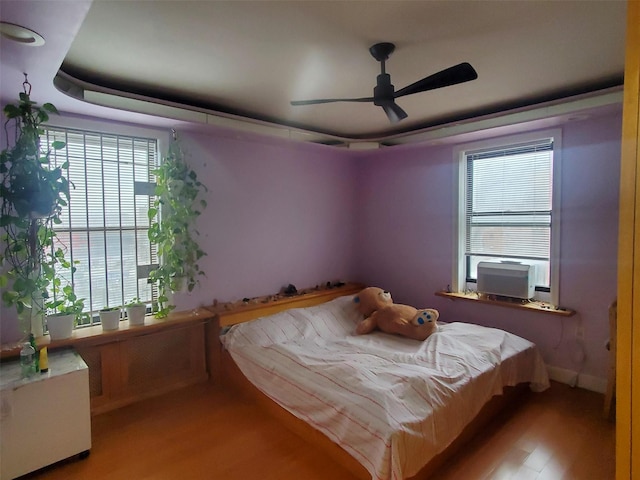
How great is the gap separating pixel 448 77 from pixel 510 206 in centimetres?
A: 206

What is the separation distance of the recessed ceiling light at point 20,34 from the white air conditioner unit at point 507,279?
3.73 meters

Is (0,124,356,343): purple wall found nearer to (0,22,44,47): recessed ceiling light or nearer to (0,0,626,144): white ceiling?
(0,0,626,144): white ceiling

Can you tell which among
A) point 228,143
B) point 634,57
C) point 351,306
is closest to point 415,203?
point 351,306

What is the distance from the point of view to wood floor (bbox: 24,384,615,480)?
86.1 inches

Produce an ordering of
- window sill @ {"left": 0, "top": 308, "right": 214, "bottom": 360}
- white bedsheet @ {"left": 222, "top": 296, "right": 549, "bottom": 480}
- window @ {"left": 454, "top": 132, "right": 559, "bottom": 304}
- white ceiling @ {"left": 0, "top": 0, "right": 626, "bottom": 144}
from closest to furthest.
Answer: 1. white ceiling @ {"left": 0, "top": 0, "right": 626, "bottom": 144}
2. white bedsheet @ {"left": 222, "top": 296, "right": 549, "bottom": 480}
3. window sill @ {"left": 0, "top": 308, "right": 214, "bottom": 360}
4. window @ {"left": 454, "top": 132, "right": 559, "bottom": 304}

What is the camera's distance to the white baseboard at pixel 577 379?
10.4 feet

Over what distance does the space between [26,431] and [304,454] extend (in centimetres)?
165

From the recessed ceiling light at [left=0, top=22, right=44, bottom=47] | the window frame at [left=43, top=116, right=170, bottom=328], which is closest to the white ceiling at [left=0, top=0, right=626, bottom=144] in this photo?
the recessed ceiling light at [left=0, top=22, right=44, bottom=47]

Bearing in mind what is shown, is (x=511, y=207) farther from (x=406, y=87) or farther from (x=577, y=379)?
(x=406, y=87)

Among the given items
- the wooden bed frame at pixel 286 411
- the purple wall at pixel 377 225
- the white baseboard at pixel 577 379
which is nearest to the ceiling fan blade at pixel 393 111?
the purple wall at pixel 377 225

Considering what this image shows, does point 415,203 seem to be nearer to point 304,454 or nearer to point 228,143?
point 228,143

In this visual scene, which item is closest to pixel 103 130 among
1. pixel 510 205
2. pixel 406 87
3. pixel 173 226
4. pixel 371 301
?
pixel 173 226

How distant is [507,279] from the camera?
11.6ft

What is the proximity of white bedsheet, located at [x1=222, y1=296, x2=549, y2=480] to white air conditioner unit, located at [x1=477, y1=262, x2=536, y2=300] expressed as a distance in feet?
1.73
